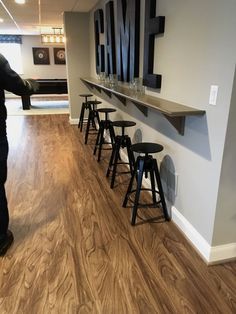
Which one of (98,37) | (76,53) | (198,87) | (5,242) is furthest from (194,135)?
(76,53)

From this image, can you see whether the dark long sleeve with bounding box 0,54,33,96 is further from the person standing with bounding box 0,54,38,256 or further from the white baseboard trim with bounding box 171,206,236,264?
the white baseboard trim with bounding box 171,206,236,264

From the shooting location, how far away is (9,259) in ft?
6.57

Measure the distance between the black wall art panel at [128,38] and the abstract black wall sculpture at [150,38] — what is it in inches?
12.1

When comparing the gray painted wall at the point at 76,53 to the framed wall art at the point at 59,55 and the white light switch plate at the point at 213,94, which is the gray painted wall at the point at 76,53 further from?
the framed wall art at the point at 59,55

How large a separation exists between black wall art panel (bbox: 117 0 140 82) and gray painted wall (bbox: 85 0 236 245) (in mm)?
512

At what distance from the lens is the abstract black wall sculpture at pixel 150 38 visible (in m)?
2.37

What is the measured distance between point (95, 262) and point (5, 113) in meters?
1.28

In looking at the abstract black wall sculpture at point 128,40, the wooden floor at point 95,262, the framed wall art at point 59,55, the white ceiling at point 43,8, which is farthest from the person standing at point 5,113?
the framed wall art at point 59,55

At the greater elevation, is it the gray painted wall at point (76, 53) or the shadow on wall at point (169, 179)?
the gray painted wall at point (76, 53)

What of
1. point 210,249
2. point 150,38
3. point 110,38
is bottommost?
point 210,249

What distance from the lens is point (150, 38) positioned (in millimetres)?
2574

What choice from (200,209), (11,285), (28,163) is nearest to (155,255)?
(200,209)

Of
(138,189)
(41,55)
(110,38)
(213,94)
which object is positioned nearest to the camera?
(213,94)

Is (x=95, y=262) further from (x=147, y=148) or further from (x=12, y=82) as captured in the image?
(x=12, y=82)
